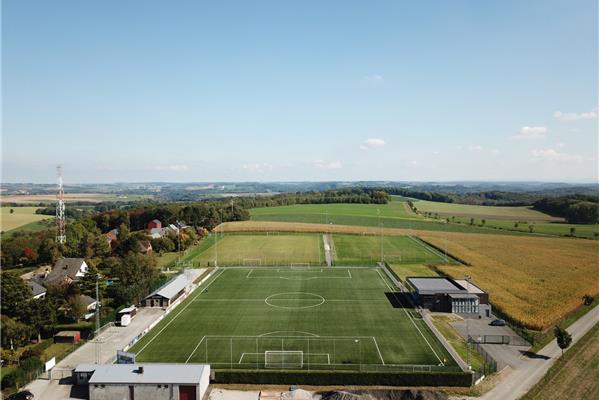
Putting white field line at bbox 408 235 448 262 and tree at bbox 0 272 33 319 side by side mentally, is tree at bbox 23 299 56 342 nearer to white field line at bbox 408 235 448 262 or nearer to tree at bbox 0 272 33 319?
tree at bbox 0 272 33 319

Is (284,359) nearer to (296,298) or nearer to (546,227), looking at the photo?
(296,298)

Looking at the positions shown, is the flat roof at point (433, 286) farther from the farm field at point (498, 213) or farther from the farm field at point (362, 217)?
the farm field at point (498, 213)

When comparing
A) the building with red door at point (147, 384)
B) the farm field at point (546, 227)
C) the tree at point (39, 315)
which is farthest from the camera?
the farm field at point (546, 227)

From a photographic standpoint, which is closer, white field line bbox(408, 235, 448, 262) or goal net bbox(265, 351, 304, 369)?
goal net bbox(265, 351, 304, 369)

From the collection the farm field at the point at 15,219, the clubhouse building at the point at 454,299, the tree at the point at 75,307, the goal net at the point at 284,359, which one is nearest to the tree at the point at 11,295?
the tree at the point at 75,307

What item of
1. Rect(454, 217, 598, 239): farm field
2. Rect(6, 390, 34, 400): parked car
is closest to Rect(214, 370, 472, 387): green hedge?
Rect(6, 390, 34, 400): parked car

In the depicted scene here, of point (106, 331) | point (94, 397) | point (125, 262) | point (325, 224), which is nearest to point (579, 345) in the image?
point (94, 397)

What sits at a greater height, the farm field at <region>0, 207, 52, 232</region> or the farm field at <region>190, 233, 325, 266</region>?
the farm field at <region>0, 207, 52, 232</region>

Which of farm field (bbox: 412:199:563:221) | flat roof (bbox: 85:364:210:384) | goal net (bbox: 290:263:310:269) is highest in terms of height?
farm field (bbox: 412:199:563:221)
